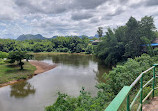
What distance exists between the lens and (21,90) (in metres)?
15.1

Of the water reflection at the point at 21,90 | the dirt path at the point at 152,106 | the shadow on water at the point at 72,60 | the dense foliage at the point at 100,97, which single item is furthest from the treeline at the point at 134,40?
the dirt path at the point at 152,106

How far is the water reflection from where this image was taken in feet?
45.9

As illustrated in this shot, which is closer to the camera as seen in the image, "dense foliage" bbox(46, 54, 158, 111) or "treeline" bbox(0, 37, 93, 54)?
"dense foliage" bbox(46, 54, 158, 111)

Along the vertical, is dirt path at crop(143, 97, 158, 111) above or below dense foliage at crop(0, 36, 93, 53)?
below

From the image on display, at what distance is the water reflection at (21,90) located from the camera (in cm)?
1398

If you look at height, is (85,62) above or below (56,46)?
below

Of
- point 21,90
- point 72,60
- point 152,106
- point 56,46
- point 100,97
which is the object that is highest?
point 56,46

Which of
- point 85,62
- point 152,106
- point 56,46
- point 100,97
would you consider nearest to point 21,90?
point 100,97

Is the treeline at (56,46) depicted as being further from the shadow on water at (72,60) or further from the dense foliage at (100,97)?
the dense foliage at (100,97)

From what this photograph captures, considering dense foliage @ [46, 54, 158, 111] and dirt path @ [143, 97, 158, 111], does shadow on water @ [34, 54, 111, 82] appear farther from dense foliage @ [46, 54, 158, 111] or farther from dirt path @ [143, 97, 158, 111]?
dirt path @ [143, 97, 158, 111]

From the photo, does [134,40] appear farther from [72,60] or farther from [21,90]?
[72,60]

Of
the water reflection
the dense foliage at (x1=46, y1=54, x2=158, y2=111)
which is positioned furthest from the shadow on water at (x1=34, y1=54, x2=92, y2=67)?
the dense foliage at (x1=46, y1=54, x2=158, y2=111)

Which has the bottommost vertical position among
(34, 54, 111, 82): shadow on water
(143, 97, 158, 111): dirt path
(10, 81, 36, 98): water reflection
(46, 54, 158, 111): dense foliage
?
(10, 81, 36, 98): water reflection

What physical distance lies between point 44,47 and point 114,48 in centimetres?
4516
